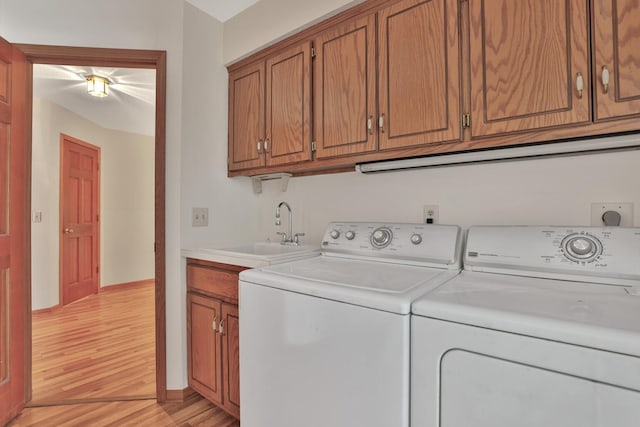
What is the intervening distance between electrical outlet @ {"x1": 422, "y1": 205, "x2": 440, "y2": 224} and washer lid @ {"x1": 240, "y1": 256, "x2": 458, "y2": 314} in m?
0.33

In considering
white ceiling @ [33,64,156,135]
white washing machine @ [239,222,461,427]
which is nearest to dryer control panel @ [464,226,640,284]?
white washing machine @ [239,222,461,427]

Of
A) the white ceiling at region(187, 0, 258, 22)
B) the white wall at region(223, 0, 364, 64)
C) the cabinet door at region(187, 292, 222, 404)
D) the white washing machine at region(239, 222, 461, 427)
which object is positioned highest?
the white ceiling at region(187, 0, 258, 22)

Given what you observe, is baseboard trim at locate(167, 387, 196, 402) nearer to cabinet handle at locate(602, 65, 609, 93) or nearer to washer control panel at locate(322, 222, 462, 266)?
washer control panel at locate(322, 222, 462, 266)

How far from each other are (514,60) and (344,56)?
75 centimetres

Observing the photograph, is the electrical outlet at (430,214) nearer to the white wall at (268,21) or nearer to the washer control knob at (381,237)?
the washer control knob at (381,237)

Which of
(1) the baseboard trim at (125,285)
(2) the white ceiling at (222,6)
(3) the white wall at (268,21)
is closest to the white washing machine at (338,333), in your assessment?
(3) the white wall at (268,21)

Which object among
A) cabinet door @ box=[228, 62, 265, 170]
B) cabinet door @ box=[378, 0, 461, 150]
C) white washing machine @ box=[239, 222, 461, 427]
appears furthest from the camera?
cabinet door @ box=[228, 62, 265, 170]

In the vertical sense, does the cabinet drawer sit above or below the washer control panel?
below

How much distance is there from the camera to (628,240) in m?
0.95

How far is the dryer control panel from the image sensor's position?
3.09ft

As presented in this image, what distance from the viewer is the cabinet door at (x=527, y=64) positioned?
39.6 inches

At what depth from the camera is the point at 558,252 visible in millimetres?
1036

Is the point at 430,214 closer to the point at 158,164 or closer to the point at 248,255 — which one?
the point at 248,255

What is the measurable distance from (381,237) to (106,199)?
13.9 feet
